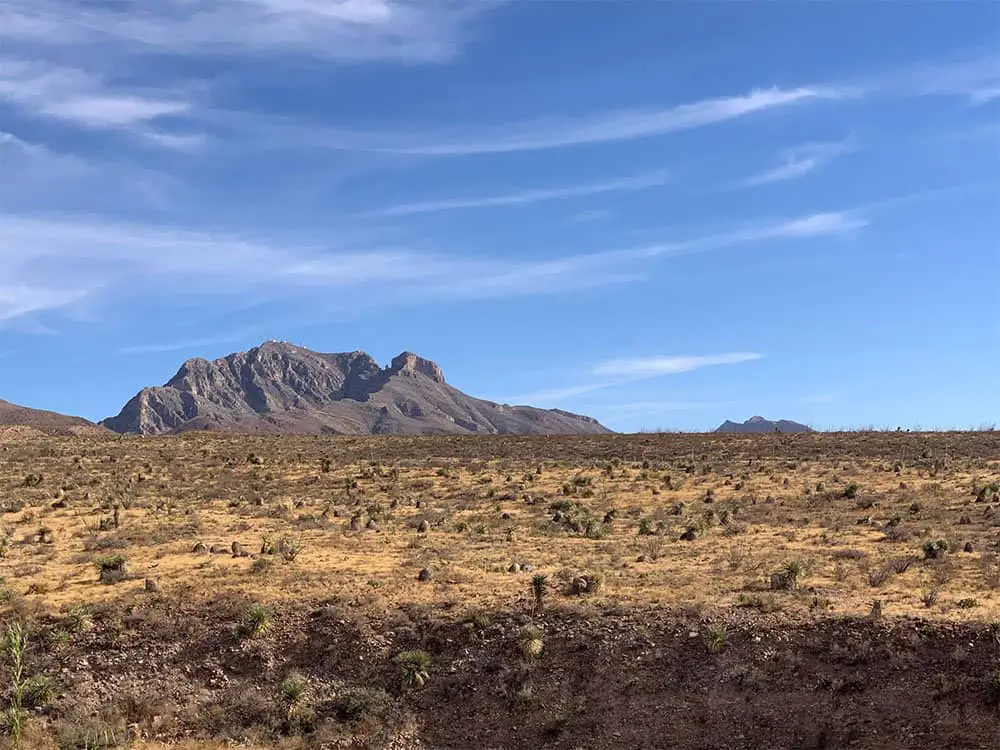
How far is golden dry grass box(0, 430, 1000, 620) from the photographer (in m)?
21.9

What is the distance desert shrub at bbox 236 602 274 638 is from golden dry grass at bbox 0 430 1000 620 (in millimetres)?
1241

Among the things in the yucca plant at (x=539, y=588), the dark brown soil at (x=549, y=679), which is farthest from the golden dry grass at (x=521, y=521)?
the dark brown soil at (x=549, y=679)

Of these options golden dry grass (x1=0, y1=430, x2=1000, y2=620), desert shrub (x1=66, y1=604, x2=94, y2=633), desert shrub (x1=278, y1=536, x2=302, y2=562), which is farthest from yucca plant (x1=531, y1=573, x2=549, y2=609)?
desert shrub (x1=66, y1=604, x2=94, y2=633)

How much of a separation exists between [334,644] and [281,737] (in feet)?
9.04

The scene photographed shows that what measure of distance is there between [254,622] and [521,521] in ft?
45.7

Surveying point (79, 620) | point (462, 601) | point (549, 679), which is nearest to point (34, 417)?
point (79, 620)

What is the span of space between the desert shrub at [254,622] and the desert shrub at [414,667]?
3.56 m

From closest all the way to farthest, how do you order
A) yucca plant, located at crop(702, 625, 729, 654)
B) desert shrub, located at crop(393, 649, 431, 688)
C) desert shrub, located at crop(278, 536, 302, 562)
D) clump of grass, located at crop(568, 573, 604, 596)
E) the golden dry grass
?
yucca plant, located at crop(702, 625, 729, 654) → desert shrub, located at crop(393, 649, 431, 688) → clump of grass, located at crop(568, 573, 604, 596) → the golden dry grass → desert shrub, located at crop(278, 536, 302, 562)

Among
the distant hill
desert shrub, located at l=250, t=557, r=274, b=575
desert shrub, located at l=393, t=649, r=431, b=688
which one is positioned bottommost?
desert shrub, located at l=393, t=649, r=431, b=688

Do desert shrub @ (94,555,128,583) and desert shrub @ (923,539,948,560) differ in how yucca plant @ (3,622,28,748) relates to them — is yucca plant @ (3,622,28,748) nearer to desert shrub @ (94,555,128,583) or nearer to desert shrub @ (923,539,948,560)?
desert shrub @ (94,555,128,583)

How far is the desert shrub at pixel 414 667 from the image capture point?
60.0 ft

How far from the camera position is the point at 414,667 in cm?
1853

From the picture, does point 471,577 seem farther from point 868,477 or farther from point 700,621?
point 868,477

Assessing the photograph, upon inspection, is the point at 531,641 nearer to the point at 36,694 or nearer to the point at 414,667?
the point at 414,667
